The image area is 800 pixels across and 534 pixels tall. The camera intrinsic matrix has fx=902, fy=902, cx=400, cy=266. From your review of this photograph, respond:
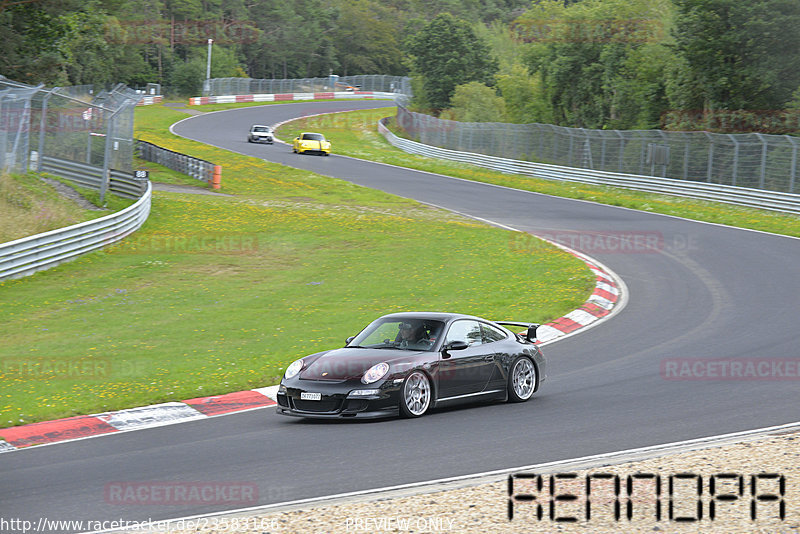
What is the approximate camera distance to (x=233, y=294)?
19.2 meters

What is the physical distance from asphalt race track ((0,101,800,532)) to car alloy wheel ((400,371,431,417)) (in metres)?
0.14

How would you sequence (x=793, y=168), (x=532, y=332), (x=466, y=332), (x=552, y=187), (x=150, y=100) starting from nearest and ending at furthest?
(x=466, y=332) → (x=532, y=332) → (x=793, y=168) → (x=552, y=187) → (x=150, y=100)

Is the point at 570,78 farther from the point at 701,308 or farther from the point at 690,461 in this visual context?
the point at 690,461

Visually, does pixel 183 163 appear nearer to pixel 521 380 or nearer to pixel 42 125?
pixel 42 125

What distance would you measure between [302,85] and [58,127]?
89.8 meters

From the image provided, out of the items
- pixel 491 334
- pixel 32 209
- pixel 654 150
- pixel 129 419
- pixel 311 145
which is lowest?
pixel 129 419

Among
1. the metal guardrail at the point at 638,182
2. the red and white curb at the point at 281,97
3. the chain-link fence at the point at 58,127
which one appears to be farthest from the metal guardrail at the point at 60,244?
the red and white curb at the point at 281,97

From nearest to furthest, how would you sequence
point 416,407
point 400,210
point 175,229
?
1. point 416,407
2. point 175,229
3. point 400,210

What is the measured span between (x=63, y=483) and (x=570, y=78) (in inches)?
2156

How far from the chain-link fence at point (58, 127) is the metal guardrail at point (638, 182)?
21.8 m

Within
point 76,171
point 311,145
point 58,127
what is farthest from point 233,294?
point 311,145

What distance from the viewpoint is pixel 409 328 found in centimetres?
1124

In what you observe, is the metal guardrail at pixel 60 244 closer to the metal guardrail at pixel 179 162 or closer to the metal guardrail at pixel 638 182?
the metal guardrail at pixel 179 162

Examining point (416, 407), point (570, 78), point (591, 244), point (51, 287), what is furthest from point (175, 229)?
point (570, 78)
